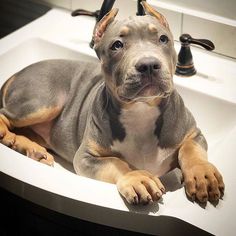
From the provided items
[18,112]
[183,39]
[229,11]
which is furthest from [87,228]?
[229,11]

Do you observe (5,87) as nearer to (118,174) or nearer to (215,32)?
(118,174)

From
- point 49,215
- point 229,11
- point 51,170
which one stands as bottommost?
point 49,215

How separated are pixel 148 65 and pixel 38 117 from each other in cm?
44

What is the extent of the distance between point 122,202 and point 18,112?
0.46m

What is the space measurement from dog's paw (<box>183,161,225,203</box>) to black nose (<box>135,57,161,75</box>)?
209 millimetres

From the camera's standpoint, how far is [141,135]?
105 centimetres

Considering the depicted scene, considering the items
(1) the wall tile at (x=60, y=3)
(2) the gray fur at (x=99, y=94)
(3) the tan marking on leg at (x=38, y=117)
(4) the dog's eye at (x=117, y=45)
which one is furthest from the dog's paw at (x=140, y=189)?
(1) the wall tile at (x=60, y=3)

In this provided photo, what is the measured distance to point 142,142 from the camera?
3.45 ft

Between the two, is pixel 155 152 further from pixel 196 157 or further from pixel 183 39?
pixel 183 39

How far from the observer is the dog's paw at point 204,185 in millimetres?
853

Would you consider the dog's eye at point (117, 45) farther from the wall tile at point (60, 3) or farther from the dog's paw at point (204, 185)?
the wall tile at point (60, 3)

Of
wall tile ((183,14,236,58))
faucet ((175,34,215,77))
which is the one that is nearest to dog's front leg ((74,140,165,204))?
faucet ((175,34,215,77))

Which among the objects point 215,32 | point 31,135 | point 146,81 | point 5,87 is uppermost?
point 146,81

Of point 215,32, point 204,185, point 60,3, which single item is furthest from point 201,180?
point 60,3
